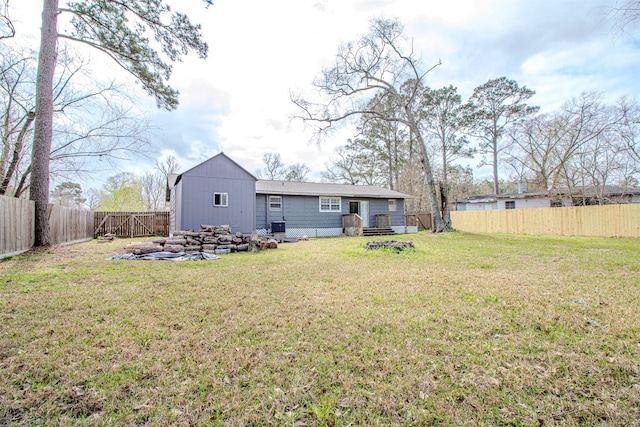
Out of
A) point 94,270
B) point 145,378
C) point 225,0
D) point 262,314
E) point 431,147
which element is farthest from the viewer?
point 431,147

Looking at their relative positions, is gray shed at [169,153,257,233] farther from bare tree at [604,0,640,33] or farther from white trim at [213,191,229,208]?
bare tree at [604,0,640,33]

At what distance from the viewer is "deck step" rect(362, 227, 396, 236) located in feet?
53.7

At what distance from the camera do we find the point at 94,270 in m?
5.68

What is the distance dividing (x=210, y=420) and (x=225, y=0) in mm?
11039

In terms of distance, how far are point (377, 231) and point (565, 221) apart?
9441mm

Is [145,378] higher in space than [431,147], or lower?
lower

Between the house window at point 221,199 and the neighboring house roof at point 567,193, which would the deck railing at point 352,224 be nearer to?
the house window at point 221,199

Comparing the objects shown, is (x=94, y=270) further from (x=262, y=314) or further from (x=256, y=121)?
(x=256, y=121)

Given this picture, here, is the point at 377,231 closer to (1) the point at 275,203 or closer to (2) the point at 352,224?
(2) the point at 352,224

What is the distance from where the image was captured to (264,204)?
14.9m

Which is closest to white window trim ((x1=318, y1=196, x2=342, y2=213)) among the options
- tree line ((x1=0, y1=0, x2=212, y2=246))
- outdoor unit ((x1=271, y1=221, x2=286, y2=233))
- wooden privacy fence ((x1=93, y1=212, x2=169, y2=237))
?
outdoor unit ((x1=271, y1=221, x2=286, y2=233))

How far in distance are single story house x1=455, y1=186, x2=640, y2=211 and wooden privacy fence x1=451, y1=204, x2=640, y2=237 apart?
2.87 meters

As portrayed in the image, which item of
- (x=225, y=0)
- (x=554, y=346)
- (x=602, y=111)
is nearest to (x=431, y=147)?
(x=602, y=111)

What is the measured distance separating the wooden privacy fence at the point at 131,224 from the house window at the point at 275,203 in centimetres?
724
